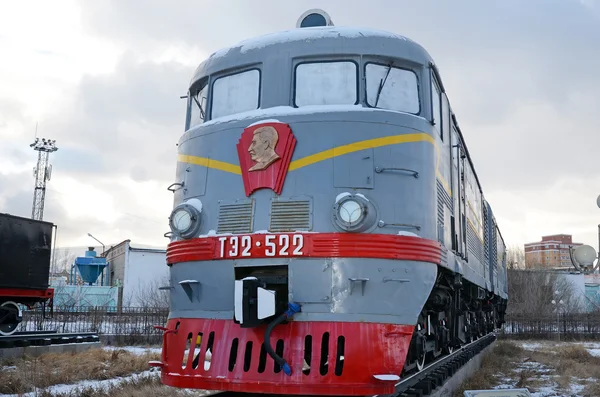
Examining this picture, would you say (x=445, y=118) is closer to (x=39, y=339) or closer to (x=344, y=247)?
(x=344, y=247)

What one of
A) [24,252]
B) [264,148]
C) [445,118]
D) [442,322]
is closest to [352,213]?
[264,148]

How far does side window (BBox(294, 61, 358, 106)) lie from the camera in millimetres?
6906

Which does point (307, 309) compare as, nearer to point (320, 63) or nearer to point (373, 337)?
point (373, 337)

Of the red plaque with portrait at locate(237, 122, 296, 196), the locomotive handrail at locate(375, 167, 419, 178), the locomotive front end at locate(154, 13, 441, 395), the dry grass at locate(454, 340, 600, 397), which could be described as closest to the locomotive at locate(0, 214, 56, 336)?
the locomotive front end at locate(154, 13, 441, 395)

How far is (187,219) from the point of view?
22.6 feet

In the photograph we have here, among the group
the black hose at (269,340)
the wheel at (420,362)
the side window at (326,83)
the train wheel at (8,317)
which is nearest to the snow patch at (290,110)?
the side window at (326,83)

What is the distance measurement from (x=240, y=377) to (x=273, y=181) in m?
2.11

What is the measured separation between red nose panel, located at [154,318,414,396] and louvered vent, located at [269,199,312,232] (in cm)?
103

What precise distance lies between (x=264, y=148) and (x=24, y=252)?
1219 cm

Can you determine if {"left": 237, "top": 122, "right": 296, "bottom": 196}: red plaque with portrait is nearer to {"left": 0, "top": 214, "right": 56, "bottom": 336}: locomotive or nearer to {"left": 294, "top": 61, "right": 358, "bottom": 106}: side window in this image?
{"left": 294, "top": 61, "right": 358, "bottom": 106}: side window

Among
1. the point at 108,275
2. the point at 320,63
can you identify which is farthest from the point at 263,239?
the point at 108,275

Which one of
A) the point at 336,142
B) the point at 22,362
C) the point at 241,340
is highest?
the point at 336,142

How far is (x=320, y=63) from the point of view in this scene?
7.04m

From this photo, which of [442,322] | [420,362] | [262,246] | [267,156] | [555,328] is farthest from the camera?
[555,328]
